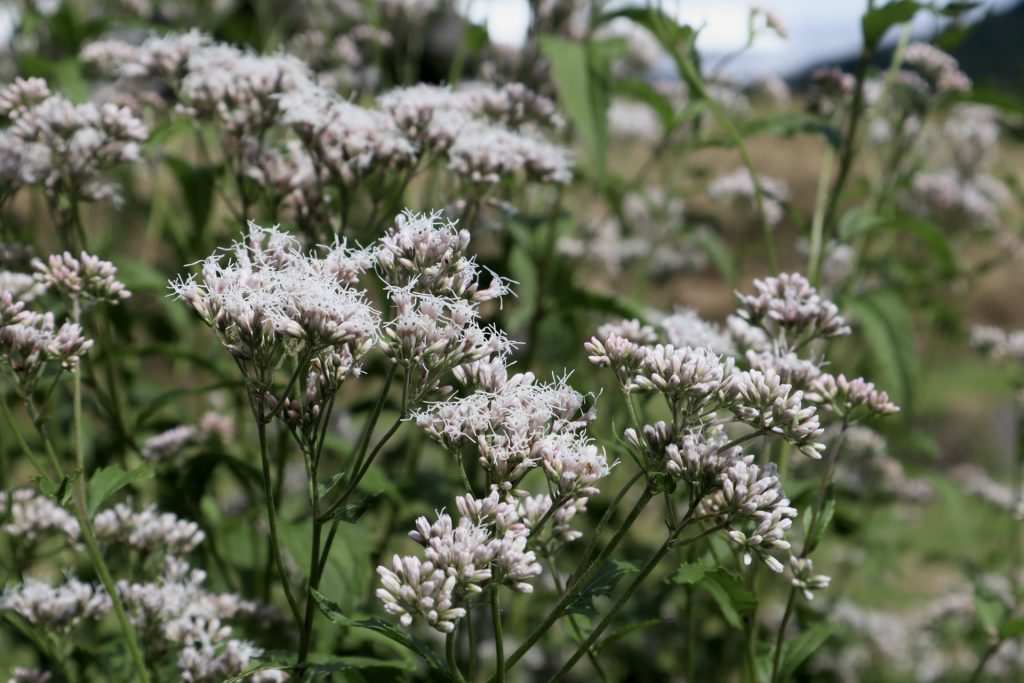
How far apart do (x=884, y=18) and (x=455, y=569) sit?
1978 millimetres

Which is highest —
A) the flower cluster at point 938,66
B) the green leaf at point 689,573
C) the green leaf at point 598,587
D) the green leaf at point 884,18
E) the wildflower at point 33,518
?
the flower cluster at point 938,66

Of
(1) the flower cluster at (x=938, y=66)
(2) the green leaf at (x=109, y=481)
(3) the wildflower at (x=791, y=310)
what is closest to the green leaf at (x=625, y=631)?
(3) the wildflower at (x=791, y=310)

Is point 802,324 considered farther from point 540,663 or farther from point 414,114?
point 540,663

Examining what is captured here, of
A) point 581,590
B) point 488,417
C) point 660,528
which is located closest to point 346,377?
point 488,417

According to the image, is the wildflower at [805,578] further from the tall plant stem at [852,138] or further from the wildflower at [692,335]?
the tall plant stem at [852,138]

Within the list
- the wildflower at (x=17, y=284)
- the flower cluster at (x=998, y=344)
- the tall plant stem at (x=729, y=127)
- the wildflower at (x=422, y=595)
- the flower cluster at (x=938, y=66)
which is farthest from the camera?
the flower cluster at (x=938, y=66)

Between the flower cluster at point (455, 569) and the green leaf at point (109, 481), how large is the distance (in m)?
0.59

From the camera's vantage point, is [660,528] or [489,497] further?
[660,528]

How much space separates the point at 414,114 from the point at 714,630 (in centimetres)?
317

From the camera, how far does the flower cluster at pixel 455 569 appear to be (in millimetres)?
1629

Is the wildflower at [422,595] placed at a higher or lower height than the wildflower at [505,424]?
lower

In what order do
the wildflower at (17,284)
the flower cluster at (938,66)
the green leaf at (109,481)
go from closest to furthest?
the green leaf at (109,481), the wildflower at (17,284), the flower cluster at (938,66)

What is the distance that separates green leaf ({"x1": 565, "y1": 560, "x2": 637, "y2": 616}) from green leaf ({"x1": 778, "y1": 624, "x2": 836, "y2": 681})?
0.64 meters

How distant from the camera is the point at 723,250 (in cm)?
425
